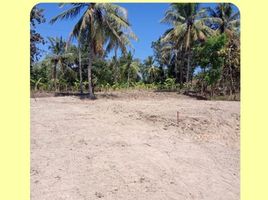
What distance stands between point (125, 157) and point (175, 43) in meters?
9.12

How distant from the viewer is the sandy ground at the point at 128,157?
283cm

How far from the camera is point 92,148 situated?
3.38 metres

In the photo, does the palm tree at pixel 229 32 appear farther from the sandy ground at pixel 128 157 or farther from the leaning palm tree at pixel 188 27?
the sandy ground at pixel 128 157

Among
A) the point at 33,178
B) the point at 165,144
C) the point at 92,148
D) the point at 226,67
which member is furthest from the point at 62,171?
the point at 226,67

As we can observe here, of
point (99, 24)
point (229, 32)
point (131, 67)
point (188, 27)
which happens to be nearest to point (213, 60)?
point (229, 32)

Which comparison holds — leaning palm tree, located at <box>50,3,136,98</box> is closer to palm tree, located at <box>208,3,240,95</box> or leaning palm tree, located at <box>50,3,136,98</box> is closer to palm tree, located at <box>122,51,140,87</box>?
palm tree, located at <box>208,3,240,95</box>

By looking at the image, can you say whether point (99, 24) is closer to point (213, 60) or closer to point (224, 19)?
point (213, 60)

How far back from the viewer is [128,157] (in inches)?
130

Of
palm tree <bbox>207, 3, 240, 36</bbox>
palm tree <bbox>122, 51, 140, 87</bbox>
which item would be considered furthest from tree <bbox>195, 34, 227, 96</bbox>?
palm tree <bbox>122, 51, 140, 87</bbox>

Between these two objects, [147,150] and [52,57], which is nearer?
[147,150]

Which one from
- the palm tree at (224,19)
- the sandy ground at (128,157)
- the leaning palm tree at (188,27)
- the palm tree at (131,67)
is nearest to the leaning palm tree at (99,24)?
the sandy ground at (128,157)

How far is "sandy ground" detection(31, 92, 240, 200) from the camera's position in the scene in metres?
2.83
